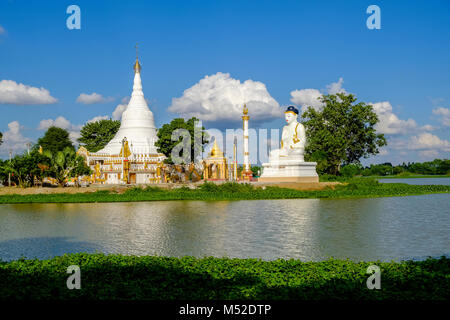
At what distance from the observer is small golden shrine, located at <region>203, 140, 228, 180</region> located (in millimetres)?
54112

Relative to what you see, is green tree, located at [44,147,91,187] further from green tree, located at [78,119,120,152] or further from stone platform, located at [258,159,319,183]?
green tree, located at [78,119,120,152]

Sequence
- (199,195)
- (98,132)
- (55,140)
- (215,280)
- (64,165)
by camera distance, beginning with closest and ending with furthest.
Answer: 1. (215,280)
2. (199,195)
3. (64,165)
4. (55,140)
5. (98,132)

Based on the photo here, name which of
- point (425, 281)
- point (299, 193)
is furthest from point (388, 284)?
point (299, 193)

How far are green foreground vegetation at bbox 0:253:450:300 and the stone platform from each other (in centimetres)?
3268

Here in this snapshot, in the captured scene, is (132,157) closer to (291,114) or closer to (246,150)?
(246,150)

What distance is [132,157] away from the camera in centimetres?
5138

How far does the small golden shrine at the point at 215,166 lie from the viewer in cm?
5411

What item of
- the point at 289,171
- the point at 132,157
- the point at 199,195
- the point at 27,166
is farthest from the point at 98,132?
the point at 199,195

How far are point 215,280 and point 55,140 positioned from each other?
65.3 meters

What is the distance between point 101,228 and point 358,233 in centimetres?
963

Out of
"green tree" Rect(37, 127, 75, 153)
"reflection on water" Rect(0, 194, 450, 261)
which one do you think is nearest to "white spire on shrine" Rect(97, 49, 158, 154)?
"green tree" Rect(37, 127, 75, 153)
